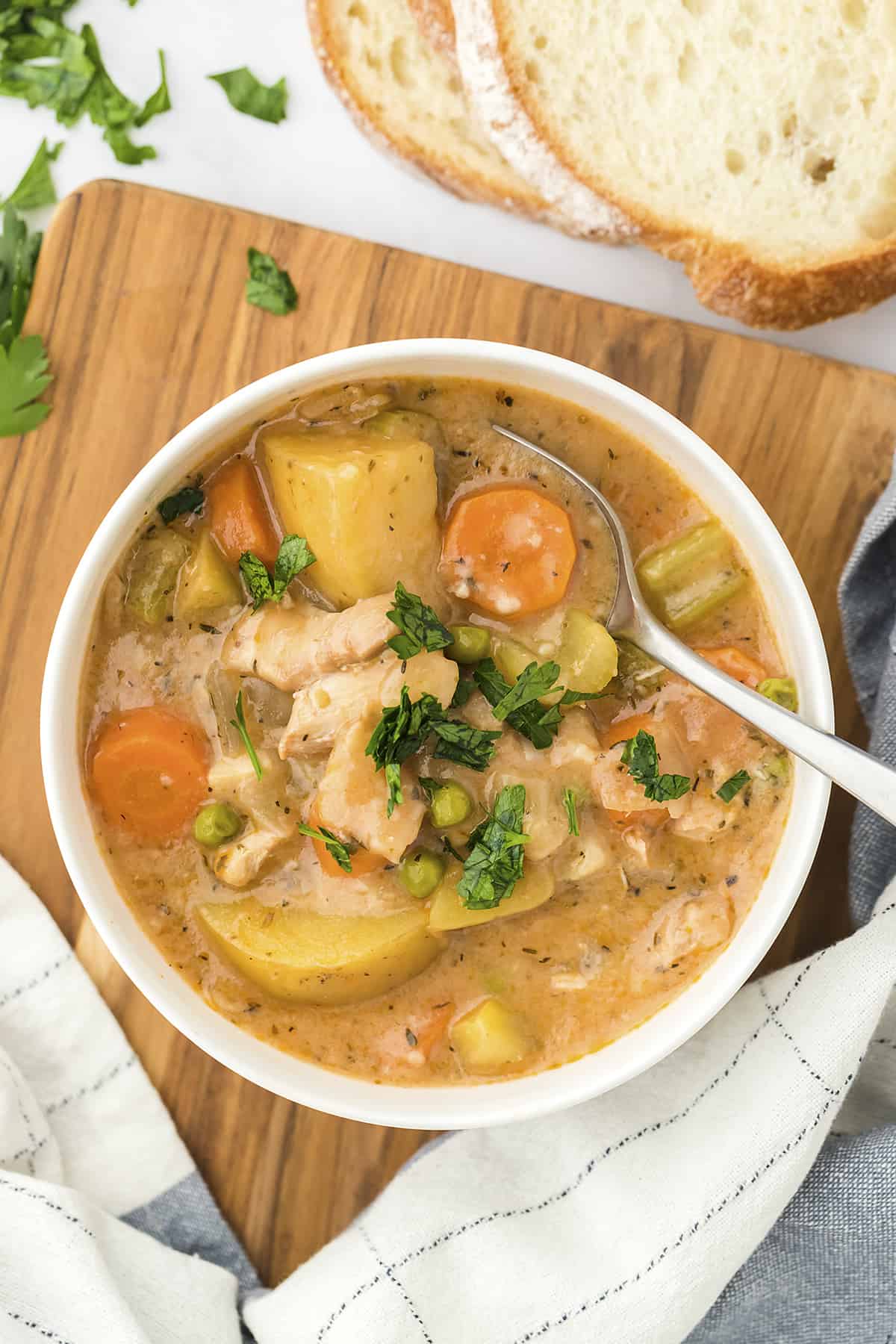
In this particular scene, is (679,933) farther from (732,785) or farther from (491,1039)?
(491,1039)

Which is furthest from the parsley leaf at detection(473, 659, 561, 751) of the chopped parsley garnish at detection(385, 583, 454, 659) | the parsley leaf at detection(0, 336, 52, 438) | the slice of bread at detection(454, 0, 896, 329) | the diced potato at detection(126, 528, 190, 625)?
the parsley leaf at detection(0, 336, 52, 438)

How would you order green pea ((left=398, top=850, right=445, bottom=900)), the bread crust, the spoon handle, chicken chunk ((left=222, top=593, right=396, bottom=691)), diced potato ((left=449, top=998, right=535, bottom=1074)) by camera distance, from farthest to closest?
the bread crust < diced potato ((left=449, top=998, right=535, bottom=1074)) < green pea ((left=398, top=850, right=445, bottom=900)) < chicken chunk ((left=222, top=593, right=396, bottom=691)) < the spoon handle

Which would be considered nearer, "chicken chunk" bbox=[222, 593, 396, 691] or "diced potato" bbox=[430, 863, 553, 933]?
"chicken chunk" bbox=[222, 593, 396, 691]

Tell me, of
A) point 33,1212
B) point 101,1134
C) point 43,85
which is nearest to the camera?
point 33,1212

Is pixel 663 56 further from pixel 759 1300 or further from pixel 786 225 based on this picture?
pixel 759 1300

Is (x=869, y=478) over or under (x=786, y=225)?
under

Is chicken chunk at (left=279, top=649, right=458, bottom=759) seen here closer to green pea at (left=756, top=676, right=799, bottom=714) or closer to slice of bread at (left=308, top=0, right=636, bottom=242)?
green pea at (left=756, top=676, right=799, bottom=714)

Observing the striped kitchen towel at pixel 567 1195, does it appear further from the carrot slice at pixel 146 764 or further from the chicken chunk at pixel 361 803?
the chicken chunk at pixel 361 803

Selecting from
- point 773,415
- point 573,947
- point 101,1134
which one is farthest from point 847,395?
point 101,1134
